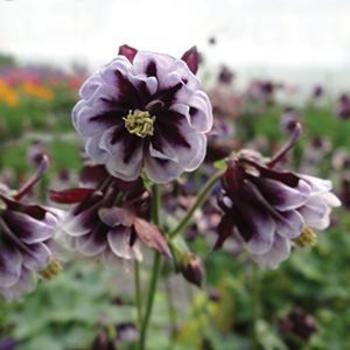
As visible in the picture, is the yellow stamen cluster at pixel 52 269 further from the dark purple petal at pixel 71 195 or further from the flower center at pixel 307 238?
the flower center at pixel 307 238

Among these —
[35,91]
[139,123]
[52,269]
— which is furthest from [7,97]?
[139,123]

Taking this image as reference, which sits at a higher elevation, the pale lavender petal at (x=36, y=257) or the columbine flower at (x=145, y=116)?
the columbine flower at (x=145, y=116)

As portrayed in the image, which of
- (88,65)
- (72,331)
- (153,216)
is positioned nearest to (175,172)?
(153,216)

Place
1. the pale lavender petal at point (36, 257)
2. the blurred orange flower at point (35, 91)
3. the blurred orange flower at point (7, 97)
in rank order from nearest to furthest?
the pale lavender petal at point (36, 257), the blurred orange flower at point (7, 97), the blurred orange flower at point (35, 91)

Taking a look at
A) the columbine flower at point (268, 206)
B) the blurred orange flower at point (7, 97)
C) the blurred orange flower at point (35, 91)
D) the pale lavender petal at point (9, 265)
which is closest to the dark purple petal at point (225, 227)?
the columbine flower at point (268, 206)

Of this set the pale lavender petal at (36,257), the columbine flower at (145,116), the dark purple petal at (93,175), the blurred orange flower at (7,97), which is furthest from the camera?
the blurred orange flower at (7,97)

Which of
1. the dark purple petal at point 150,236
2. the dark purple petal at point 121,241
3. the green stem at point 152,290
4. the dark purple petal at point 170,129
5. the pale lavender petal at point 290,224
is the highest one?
the dark purple petal at point 170,129

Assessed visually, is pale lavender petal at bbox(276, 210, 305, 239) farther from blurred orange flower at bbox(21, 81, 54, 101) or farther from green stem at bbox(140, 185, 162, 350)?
blurred orange flower at bbox(21, 81, 54, 101)

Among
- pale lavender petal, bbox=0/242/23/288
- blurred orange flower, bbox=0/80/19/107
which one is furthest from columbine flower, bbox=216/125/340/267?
blurred orange flower, bbox=0/80/19/107
